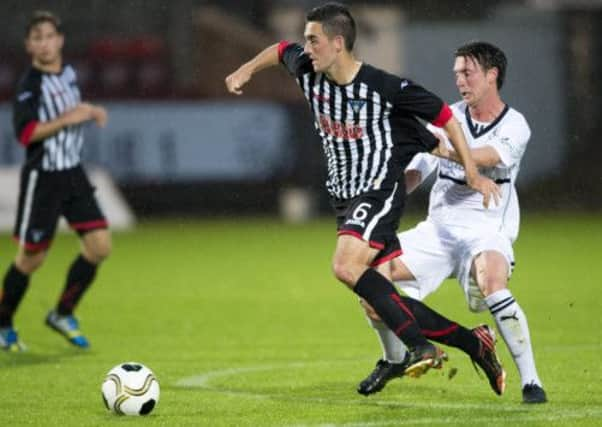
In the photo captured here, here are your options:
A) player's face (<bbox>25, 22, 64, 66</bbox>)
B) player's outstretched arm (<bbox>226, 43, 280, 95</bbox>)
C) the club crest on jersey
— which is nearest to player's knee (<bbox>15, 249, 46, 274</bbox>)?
player's face (<bbox>25, 22, 64, 66</bbox>)

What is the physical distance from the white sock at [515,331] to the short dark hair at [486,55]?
48.4 inches

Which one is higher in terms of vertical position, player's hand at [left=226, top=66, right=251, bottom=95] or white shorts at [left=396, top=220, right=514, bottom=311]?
player's hand at [left=226, top=66, right=251, bottom=95]

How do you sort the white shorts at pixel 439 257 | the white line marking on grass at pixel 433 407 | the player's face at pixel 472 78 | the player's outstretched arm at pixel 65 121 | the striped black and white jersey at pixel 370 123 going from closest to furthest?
1. the white line marking on grass at pixel 433 407
2. the striped black and white jersey at pixel 370 123
3. the player's face at pixel 472 78
4. the white shorts at pixel 439 257
5. the player's outstretched arm at pixel 65 121

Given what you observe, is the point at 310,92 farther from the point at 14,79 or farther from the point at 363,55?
the point at 363,55

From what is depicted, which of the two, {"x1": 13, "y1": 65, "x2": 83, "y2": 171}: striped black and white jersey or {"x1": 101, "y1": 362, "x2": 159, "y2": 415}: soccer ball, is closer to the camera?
{"x1": 101, "y1": 362, "x2": 159, "y2": 415}: soccer ball

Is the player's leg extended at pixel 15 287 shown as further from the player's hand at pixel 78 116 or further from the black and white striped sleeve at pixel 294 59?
the black and white striped sleeve at pixel 294 59

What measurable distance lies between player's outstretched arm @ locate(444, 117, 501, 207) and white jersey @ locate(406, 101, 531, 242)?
265 mm

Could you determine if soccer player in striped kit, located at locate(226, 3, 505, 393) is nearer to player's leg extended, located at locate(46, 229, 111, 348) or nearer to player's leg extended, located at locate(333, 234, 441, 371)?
player's leg extended, located at locate(333, 234, 441, 371)

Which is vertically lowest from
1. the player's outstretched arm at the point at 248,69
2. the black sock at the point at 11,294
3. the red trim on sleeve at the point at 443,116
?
the black sock at the point at 11,294

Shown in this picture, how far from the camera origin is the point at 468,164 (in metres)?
6.72

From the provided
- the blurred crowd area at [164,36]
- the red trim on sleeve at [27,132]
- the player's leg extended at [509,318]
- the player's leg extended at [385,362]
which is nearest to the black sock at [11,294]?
the red trim on sleeve at [27,132]

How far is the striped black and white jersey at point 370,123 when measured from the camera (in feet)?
22.2

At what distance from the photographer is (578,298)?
1201 cm

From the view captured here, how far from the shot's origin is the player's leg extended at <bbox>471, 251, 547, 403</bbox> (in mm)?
6766
